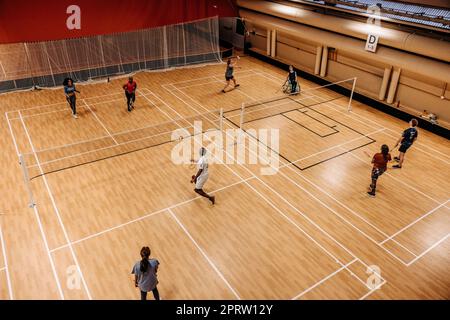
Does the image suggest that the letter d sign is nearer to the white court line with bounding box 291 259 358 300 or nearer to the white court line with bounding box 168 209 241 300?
the white court line with bounding box 291 259 358 300

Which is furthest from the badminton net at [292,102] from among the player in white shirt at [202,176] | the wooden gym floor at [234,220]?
the player in white shirt at [202,176]

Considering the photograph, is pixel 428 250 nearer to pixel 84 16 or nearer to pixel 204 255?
pixel 204 255


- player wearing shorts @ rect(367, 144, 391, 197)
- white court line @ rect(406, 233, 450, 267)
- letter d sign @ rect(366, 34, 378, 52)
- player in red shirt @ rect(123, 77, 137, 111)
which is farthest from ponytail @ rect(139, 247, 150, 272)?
letter d sign @ rect(366, 34, 378, 52)

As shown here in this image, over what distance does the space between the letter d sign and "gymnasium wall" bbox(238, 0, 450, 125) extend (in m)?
0.18

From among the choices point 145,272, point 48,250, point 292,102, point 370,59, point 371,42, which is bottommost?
point 48,250

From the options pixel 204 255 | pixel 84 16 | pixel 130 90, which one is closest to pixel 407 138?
pixel 204 255

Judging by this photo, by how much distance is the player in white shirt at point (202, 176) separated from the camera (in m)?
8.78

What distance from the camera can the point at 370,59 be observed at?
53.9 ft

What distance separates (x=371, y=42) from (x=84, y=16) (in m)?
12.2

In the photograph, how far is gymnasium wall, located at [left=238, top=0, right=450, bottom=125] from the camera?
1335cm

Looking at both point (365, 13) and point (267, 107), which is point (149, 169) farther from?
point (365, 13)
